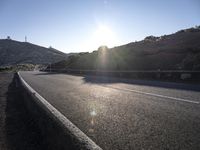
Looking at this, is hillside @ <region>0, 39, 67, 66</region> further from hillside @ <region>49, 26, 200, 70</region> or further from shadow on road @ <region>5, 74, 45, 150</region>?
shadow on road @ <region>5, 74, 45, 150</region>

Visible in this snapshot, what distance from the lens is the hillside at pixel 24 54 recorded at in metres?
160

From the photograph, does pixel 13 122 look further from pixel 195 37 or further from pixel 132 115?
pixel 195 37

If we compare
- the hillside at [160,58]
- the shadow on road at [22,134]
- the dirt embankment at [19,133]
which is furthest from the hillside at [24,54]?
the shadow on road at [22,134]

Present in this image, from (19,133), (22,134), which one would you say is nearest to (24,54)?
(19,133)

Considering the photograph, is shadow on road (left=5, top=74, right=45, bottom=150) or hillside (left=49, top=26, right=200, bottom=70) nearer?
shadow on road (left=5, top=74, right=45, bottom=150)

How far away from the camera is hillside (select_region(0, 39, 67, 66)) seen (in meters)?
160

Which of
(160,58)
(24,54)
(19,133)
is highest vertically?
(24,54)

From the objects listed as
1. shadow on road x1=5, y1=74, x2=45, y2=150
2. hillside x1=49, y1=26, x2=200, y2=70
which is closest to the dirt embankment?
shadow on road x1=5, y1=74, x2=45, y2=150

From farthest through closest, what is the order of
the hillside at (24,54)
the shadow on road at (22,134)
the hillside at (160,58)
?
the hillside at (24,54) → the hillside at (160,58) → the shadow on road at (22,134)

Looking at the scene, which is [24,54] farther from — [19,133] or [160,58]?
[19,133]

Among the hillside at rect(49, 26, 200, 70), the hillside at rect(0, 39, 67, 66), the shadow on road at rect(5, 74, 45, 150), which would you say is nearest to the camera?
the shadow on road at rect(5, 74, 45, 150)

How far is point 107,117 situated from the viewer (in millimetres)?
5953

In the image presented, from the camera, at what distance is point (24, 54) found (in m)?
177

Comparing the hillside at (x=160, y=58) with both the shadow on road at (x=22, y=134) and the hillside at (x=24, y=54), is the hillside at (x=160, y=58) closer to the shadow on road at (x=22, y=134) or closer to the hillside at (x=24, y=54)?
the shadow on road at (x=22, y=134)
